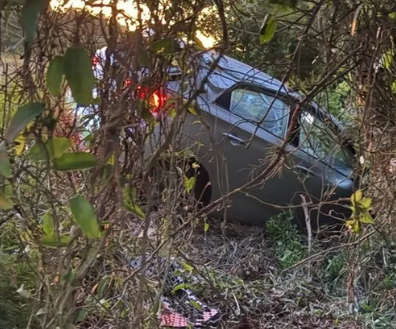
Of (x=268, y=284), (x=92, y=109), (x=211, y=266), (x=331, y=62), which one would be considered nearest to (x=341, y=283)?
(x=268, y=284)

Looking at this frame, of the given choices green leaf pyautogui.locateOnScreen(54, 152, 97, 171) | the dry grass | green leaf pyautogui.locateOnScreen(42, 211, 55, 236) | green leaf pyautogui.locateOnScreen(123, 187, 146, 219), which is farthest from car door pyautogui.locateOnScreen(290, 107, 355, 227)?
green leaf pyautogui.locateOnScreen(54, 152, 97, 171)

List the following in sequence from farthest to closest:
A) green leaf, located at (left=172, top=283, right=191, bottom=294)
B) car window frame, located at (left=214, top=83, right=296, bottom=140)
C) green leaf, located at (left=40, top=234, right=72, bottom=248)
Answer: green leaf, located at (left=172, top=283, right=191, bottom=294), car window frame, located at (left=214, top=83, right=296, bottom=140), green leaf, located at (left=40, top=234, right=72, bottom=248)

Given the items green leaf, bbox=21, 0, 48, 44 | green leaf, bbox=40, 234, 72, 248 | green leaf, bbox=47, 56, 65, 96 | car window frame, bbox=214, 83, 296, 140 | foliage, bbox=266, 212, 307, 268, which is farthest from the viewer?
foliage, bbox=266, 212, 307, 268

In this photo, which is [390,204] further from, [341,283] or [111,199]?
[111,199]

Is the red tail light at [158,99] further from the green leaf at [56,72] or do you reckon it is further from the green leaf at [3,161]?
the green leaf at [3,161]

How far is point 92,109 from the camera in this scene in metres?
1.53

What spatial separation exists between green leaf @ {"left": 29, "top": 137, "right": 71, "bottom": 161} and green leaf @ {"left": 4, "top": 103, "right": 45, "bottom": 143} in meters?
0.10

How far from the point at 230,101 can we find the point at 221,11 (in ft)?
7.38

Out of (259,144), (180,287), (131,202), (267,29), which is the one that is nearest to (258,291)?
(180,287)

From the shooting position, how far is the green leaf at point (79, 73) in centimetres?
107

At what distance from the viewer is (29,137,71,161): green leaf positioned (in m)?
1.13

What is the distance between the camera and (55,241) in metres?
1.30

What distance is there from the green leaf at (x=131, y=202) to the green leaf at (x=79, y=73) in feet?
1.05

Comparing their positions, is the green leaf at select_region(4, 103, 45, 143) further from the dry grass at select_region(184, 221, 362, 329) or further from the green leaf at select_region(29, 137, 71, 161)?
the dry grass at select_region(184, 221, 362, 329)
